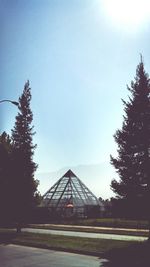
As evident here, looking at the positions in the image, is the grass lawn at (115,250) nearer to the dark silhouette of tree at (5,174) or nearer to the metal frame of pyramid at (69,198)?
the dark silhouette of tree at (5,174)

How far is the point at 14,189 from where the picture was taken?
30141mm

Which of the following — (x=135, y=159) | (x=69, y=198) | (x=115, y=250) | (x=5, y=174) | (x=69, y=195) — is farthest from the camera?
(x=69, y=195)

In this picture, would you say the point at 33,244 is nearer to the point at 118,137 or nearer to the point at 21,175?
the point at 118,137

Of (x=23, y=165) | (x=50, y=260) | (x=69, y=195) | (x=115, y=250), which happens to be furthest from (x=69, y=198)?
(x=50, y=260)

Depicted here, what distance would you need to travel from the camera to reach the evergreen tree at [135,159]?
66.3ft

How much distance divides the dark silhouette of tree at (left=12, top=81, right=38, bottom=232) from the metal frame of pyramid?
1982 cm

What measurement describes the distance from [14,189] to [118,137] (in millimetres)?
13271

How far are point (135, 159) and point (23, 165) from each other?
45.1 ft

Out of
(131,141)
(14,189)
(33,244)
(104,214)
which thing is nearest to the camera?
(33,244)

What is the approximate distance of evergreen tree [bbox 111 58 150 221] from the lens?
20203mm

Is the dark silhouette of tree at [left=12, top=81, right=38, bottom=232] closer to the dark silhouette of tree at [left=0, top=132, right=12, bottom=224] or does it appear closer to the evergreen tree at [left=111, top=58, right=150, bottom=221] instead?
the dark silhouette of tree at [left=0, top=132, right=12, bottom=224]

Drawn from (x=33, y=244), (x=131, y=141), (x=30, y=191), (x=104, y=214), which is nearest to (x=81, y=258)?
(x=33, y=244)

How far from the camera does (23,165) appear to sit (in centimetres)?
3109

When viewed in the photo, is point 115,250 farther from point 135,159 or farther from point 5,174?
point 5,174
